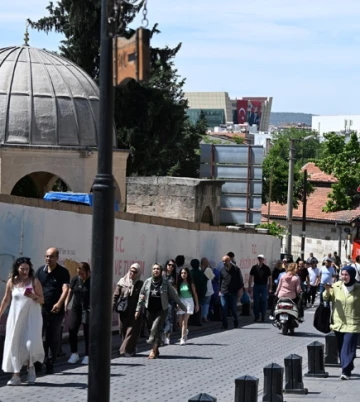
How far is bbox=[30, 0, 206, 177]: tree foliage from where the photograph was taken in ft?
169

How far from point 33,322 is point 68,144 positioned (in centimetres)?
2022

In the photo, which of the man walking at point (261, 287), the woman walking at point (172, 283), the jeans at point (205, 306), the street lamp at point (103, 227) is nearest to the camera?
the street lamp at point (103, 227)

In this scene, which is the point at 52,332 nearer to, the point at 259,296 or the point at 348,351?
the point at 348,351

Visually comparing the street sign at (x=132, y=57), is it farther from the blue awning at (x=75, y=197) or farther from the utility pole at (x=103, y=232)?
the blue awning at (x=75, y=197)

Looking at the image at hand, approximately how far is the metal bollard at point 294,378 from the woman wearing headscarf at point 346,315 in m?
1.56

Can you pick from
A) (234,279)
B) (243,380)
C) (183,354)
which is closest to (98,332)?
(243,380)

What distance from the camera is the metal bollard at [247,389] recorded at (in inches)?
480

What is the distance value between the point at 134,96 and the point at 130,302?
34145mm

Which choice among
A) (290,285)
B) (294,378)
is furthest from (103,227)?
(290,285)

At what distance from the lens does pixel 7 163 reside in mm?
34281

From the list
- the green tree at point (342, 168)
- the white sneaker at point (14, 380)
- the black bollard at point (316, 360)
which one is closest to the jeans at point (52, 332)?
the white sneaker at point (14, 380)

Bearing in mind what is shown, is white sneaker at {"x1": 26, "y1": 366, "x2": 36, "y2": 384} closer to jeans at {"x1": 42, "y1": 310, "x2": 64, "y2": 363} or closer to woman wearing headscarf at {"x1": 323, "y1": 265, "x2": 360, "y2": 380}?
jeans at {"x1": 42, "y1": 310, "x2": 64, "y2": 363}

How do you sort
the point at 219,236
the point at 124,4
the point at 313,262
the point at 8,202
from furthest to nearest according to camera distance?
the point at 313,262 < the point at 219,236 < the point at 8,202 < the point at 124,4

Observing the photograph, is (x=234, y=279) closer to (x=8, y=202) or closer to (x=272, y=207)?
(x=8, y=202)
